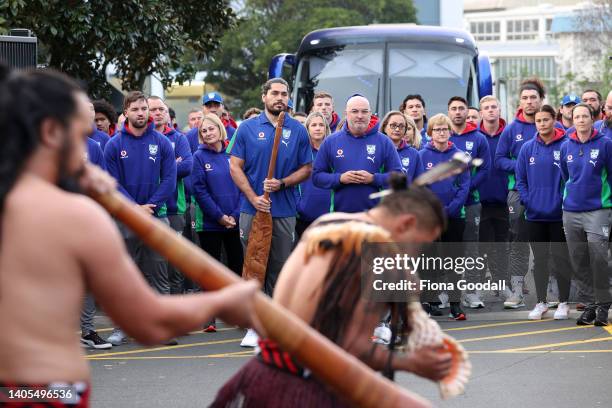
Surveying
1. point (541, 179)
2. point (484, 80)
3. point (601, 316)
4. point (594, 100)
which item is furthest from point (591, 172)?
point (484, 80)

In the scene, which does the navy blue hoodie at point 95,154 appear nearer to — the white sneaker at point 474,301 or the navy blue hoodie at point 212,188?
the navy blue hoodie at point 212,188

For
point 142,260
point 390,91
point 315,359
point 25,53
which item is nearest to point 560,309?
point 142,260

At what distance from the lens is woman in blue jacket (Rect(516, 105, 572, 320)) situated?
1342 cm

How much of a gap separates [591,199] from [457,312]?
5.76 feet

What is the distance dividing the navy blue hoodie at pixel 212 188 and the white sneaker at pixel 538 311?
311 cm

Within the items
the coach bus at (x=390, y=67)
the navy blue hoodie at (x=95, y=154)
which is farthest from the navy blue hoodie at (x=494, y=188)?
the navy blue hoodie at (x=95, y=154)

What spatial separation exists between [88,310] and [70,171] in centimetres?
786

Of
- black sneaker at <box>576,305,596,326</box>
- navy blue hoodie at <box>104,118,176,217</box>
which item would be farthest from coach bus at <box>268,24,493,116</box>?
navy blue hoodie at <box>104,118,176,217</box>

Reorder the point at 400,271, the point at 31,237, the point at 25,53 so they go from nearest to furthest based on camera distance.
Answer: the point at 31,237, the point at 400,271, the point at 25,53

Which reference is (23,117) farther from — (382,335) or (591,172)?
(591,172)

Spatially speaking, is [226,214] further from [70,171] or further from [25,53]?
[70,171]

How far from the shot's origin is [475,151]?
14.4m

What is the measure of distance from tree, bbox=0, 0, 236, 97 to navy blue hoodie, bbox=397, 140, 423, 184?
5511mm

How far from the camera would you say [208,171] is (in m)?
13.1
